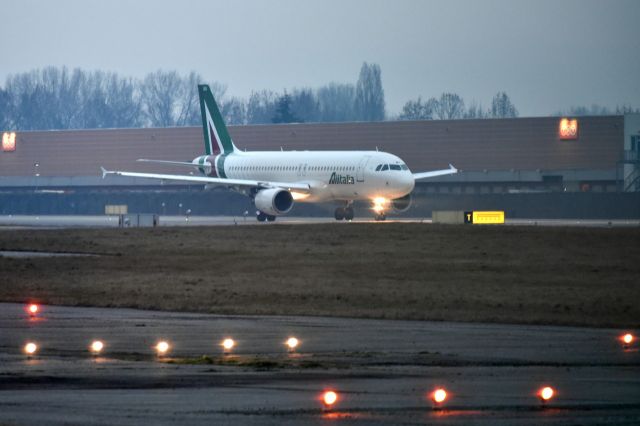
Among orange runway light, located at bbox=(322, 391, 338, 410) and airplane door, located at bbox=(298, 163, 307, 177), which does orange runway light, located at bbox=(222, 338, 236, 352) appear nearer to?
orange runway light, located at bbox=(322, 391, 338, 410)

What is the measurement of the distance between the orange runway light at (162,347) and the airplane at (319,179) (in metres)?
41.9

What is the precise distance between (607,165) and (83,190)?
43096mm

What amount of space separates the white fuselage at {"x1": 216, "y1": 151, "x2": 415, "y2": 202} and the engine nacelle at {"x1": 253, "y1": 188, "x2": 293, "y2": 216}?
131 centimetres

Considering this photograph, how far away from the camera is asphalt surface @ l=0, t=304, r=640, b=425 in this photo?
1409 cm

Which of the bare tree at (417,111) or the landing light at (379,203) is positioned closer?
the landing light at (379,203)

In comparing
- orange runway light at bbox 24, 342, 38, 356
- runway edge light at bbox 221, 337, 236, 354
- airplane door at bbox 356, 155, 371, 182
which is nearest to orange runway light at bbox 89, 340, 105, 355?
orange runway light at bbox 24, 342, 38, 356

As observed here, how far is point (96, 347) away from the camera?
2006 cm

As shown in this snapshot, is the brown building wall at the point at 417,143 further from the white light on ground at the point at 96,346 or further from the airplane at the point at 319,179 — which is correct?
the white light on ground at the point at 96,346

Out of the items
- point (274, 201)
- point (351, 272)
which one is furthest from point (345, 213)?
point (351, 272)

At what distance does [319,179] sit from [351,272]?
29.8 m

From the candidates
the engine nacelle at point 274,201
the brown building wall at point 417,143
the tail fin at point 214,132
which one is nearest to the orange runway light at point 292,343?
the engine nacelle at point 274,201

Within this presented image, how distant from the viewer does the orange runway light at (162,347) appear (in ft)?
64.3

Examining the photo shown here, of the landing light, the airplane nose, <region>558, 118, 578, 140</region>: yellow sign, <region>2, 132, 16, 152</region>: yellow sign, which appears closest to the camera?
the airplane nose

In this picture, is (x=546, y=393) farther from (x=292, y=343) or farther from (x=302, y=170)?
(x=302, y=170)
